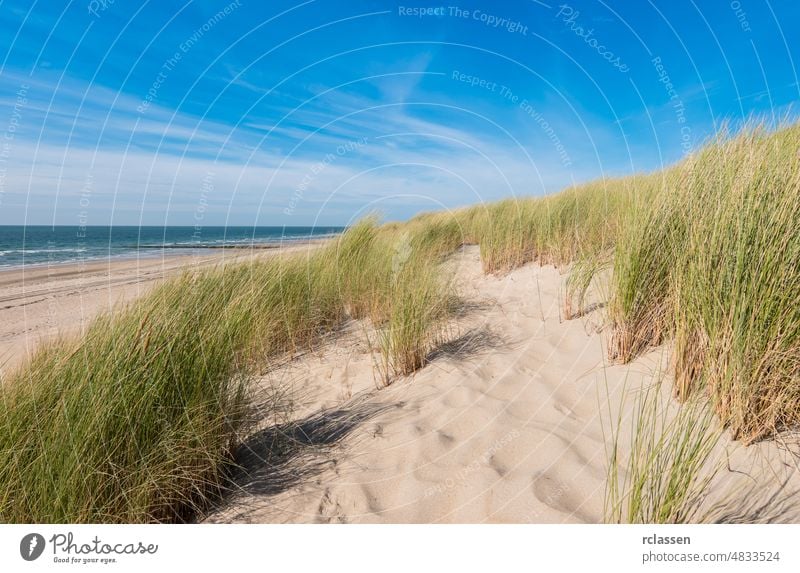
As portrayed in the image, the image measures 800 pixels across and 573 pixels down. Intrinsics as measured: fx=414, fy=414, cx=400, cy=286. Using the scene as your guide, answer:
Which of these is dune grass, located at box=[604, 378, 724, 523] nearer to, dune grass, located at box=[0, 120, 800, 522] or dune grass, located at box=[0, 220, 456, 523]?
dune grass, located at box=[0, 120, 800, 522]

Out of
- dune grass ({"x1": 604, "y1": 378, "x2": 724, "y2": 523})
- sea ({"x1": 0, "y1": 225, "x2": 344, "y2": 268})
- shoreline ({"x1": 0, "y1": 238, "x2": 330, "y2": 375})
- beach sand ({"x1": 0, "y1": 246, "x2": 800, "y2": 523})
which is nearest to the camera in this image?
dune grass ({"x1": 604, "y1": 378, "x2": 724, "y2": 523})

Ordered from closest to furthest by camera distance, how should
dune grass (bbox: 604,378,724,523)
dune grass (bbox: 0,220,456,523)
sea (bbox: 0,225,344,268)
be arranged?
dune grass (bbox: 604,378,724,523)
dune grass (bbox: 0,220,456,523)
sea (bbox: 0,225,344,268)

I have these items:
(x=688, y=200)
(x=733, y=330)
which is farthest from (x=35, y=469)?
(x=688, y=200)

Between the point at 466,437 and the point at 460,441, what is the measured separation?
0.04 metres

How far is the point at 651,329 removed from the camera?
2.47 m

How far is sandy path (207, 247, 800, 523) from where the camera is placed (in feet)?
5.36

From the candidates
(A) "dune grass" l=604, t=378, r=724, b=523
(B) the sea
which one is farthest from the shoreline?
(A) "dune grass" l=604, t=378, r=724, b=523

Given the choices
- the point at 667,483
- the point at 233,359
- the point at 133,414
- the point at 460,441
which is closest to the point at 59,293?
the point at 233,359

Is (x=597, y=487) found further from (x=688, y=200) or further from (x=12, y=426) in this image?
(x=12, y=426)

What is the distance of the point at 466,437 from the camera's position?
2059 mm

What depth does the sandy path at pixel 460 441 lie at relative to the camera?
1633 mm

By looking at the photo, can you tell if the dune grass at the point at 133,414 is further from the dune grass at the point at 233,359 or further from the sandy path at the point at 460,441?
the sandy path at the point at 460,441

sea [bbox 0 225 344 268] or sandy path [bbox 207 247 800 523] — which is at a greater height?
sea [bbox 0 225 344 268]

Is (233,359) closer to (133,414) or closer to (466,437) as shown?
(133,414)
